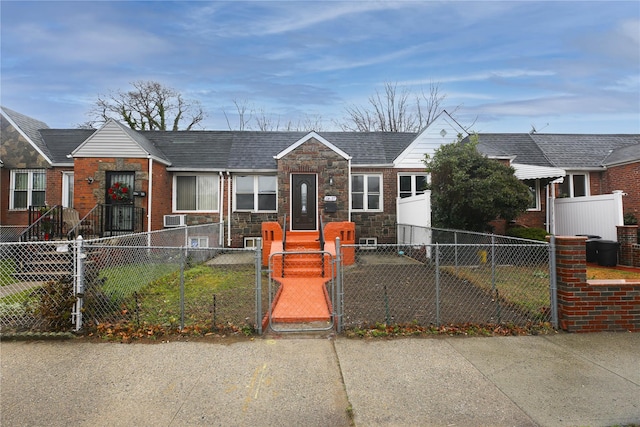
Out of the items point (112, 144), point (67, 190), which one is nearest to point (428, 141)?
point (112, 144)

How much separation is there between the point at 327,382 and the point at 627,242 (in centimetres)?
1139

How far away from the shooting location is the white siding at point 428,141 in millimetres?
14727

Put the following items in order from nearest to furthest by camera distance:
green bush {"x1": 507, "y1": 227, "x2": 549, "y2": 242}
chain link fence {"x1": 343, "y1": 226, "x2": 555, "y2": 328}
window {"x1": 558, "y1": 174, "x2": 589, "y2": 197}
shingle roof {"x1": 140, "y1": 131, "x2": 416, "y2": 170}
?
chain link fence {"x1": 343, "y1": 226, "x2": 555, "y2": 328}
green bush {"x1": 507, "y1": 227, "x2": 549, "y2": 242}
shingle roof {"x1": 140, "y1": 131, "x2": 416, "y2": 170}
window {"x1": 558, "y1": 174, "x2": 589, "y2": 197}

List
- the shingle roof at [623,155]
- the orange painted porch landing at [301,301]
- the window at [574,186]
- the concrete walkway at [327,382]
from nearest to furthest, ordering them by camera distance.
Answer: the concrete walkway at [327,382]
the orange painted porch landing at [301,301]
the shingle roof at [623,155]
the window at [574,186]

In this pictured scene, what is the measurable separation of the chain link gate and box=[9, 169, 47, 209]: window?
1155 cm

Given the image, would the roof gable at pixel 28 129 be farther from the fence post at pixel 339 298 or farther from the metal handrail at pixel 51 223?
the fence post at pixel 339 298

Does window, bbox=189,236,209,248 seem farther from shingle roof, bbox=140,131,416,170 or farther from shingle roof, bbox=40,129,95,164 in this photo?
shingle roof, bbox=40,129,95,164

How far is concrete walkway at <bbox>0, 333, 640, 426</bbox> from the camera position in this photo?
3225 mm

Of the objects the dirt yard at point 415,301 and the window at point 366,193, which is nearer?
the dirt yard at point 415,301

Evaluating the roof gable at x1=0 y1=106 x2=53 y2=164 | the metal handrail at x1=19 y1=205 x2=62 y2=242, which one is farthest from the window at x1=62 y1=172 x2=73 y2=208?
the metal handrail at x1=19 y1=205 x2=62 y2=242

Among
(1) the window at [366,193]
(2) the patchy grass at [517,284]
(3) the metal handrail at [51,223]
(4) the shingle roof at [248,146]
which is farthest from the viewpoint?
(4) the shingle roof at [248,146]

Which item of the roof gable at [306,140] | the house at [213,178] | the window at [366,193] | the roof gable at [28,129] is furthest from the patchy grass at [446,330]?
the roof gable at [28,129]

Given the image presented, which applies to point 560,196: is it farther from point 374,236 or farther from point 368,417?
point 368,417

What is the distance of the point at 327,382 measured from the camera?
3.84m
